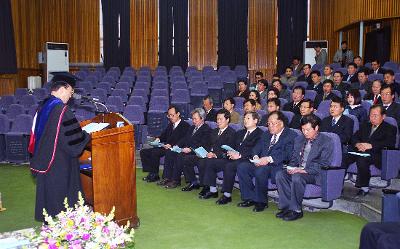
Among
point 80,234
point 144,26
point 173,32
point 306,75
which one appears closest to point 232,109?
point 306,75

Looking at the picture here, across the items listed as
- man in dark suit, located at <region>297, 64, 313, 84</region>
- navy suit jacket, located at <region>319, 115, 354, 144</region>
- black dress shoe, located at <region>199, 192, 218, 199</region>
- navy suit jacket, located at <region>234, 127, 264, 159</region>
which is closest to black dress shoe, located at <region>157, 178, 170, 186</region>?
black dress shoe, located at <region>199, 192, 218, 199</region>

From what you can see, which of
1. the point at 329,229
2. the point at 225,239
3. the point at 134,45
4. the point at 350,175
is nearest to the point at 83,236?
the point at 225,239

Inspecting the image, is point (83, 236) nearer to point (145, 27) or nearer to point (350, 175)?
point (350, 175)

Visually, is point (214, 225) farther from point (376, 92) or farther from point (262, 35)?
point (262, 35)

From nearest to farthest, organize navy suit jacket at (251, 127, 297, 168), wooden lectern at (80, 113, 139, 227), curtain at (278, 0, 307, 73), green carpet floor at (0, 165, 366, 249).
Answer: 1. wooden lectern at (80, 113, 139, 227)
2. green carpet floor at (0, 165, 366, 249)
3. navy suit jacket at (251, 127, 297, 168)
4. curtain at (278, 0, 307, 73)

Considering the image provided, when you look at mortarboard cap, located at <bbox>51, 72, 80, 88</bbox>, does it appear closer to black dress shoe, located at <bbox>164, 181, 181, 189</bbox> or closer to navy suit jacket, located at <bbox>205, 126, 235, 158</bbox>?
navy suit jacket, located at <bbox>205, 126, 235, 158</bbox>

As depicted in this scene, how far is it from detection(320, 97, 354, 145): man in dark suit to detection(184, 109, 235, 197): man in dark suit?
1.20 metres

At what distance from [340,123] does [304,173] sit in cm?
118

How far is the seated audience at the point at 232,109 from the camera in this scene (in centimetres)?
745

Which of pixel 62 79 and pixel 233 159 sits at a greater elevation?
pixel 62 79

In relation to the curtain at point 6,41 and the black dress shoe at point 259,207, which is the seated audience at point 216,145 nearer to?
the black dress shoe at point 259,207

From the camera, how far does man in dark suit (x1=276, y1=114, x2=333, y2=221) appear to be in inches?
203

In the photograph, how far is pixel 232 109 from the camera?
298 inches

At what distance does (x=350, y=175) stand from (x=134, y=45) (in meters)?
11.0
